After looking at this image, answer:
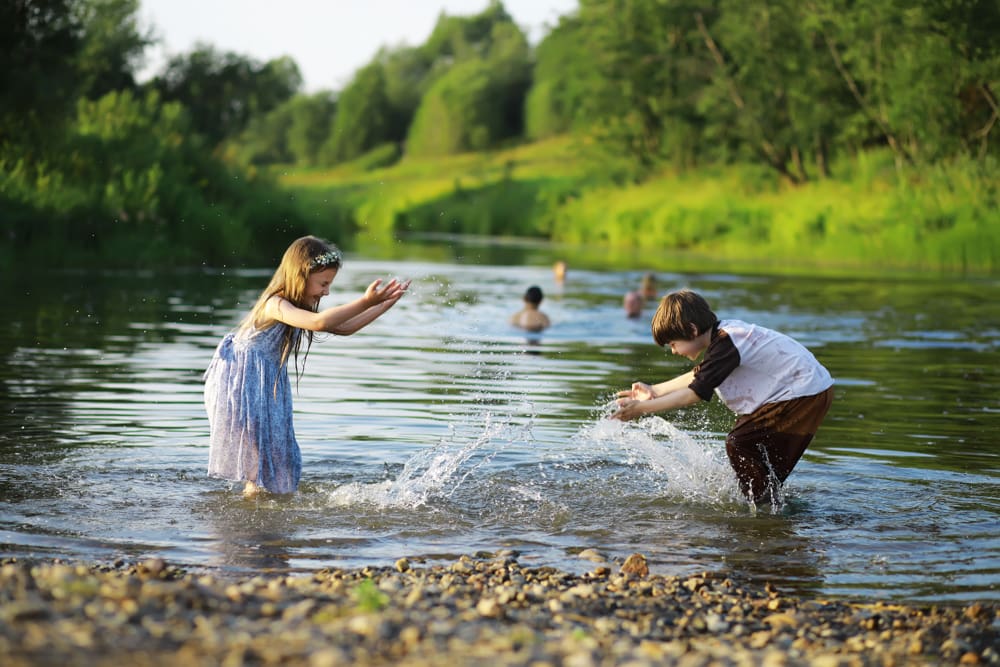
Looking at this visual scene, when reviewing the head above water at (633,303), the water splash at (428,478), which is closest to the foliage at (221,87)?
the head above water at (633,303)

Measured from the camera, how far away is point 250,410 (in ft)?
29.6

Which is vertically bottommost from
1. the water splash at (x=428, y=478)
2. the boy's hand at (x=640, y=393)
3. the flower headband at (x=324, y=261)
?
the water splash at (x=428, y=478)

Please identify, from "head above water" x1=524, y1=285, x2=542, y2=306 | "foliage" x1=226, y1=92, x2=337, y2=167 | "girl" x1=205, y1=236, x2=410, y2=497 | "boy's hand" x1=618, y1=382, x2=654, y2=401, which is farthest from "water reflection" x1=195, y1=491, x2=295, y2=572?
"foliage" x1=226, y1=92, x2=337, y2=167

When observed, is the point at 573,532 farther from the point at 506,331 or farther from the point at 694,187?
the point at 694,187

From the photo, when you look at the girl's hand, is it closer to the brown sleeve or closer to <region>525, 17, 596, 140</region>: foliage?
the brown sleeve

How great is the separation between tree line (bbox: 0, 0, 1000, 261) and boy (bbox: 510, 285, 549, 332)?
511 inches

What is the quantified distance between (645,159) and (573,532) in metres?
57.5

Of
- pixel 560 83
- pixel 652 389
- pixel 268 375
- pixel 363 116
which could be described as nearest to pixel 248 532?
pixel 268 375

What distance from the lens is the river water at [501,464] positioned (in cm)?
803

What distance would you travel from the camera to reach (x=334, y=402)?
13992mm

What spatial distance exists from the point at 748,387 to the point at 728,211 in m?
40.1

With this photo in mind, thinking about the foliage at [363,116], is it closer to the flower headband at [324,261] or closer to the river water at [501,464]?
the river water at [501,464]

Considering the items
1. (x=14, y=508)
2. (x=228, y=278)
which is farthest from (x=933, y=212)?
(x=14, y=508)

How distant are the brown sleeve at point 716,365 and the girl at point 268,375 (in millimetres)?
1992
